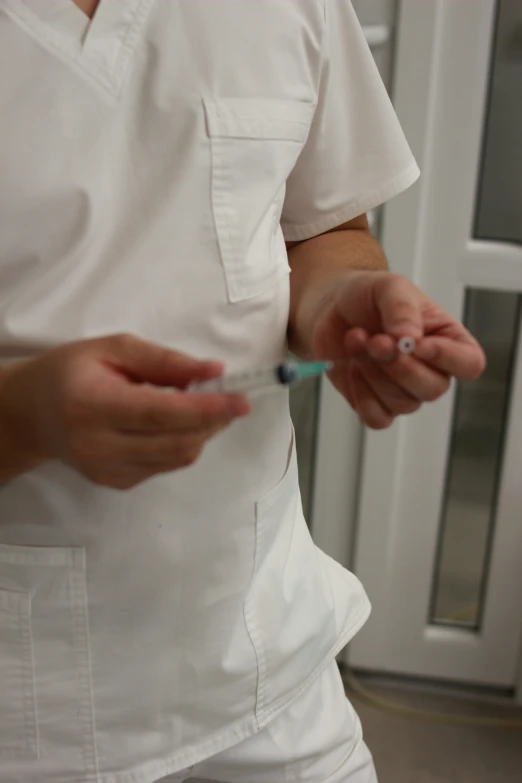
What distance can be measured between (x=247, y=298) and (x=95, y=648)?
292mm

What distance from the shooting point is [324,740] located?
2.12 ft

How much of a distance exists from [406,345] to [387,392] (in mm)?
62

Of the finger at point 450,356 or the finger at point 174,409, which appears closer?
the finger at point 174,409

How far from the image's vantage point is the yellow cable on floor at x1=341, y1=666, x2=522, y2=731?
137 cm

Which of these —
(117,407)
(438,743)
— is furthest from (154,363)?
(438,743)

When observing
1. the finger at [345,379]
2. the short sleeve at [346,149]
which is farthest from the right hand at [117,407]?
the short sleeve at [346,149]

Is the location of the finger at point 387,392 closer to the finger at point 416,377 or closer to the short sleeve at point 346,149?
the finger at point 416,377

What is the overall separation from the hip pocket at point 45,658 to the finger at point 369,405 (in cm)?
23

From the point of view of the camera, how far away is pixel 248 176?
54 cm

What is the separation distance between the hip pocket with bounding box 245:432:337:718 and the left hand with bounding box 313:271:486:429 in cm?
13

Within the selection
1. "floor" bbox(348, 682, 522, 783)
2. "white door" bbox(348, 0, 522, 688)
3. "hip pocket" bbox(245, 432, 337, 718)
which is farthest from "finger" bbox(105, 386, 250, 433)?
"floor" bbox(348, 682, 522, 783)

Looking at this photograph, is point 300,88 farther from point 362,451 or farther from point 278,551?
point 362,451

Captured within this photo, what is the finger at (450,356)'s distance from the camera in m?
0.48

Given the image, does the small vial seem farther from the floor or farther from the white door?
the floor
